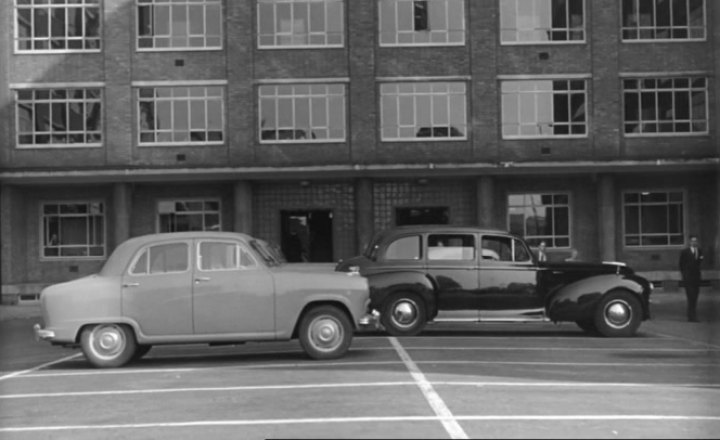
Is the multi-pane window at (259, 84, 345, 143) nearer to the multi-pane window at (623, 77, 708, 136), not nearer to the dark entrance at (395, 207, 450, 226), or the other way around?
the dark entrance at (395, 207, 450, 226)

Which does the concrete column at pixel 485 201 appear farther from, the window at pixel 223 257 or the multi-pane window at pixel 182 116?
the window at pixel 223 257

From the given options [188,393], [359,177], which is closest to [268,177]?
[359,177]

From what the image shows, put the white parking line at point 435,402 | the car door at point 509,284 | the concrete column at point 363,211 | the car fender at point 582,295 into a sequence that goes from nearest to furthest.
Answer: the white parking line at point 435,402, the car fender at point 582,295, the car door at point 509,284, the concrete column at point 363,211

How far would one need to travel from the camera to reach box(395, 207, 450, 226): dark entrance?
102 feet

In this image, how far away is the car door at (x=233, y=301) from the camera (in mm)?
12312

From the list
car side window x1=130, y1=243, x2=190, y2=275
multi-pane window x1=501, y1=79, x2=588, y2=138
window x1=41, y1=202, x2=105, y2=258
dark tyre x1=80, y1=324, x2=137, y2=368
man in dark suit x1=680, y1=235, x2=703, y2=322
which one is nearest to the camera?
dark tyre x1=80, y1=324, x2=137, y2=368

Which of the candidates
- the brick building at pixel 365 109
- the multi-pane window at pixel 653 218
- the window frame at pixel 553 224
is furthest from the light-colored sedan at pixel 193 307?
the multi-pane window at pixel 653 218

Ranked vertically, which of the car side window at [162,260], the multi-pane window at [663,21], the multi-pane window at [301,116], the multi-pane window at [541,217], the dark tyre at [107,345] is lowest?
the dark tyre at [107,345]

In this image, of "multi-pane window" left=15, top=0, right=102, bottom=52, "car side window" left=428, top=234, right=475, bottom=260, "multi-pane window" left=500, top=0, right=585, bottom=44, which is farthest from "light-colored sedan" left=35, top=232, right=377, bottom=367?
"multi-pane window" left=500, top=0, right=585, bottom=44

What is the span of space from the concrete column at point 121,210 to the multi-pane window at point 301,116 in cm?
458

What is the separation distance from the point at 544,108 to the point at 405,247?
1553 cm

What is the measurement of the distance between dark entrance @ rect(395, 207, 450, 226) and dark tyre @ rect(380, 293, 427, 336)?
14981 mm

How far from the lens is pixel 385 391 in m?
9.38

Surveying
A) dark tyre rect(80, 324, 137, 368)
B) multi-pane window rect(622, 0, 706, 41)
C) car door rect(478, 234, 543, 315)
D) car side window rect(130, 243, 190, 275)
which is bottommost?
dark tyre rect(80, 324, 137, 368)
